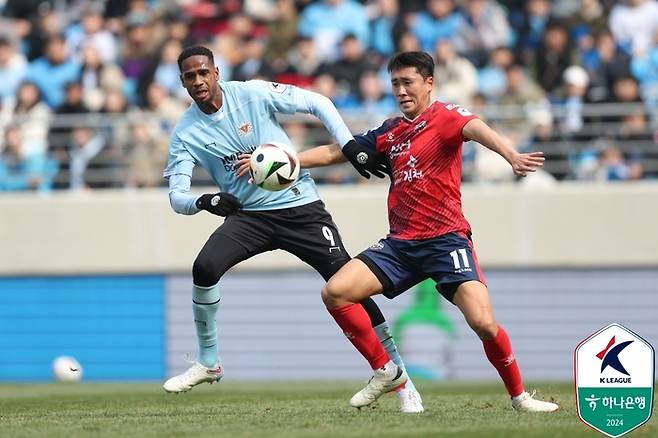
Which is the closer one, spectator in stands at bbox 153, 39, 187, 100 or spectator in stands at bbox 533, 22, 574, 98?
spectator in stands at bbox 533, 22, 574, 98

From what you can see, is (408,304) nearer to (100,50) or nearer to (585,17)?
(585,17)

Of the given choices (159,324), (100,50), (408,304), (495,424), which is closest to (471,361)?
(408,304)

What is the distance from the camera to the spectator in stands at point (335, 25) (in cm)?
1952

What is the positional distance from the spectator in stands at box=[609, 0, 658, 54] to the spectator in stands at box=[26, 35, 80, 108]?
7.61m

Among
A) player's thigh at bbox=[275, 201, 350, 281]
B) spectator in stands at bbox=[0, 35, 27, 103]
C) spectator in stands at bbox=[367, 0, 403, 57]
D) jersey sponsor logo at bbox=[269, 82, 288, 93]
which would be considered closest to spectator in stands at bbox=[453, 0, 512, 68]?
spectator in stands at bbox=[367, 0, 403, 57]

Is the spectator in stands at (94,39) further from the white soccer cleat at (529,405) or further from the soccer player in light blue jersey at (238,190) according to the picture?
the white soccer cleat at (529,405)

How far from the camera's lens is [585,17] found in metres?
18.9

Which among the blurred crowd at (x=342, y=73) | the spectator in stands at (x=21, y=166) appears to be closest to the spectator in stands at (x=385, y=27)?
the blurred crowd at (x=342, y=73)

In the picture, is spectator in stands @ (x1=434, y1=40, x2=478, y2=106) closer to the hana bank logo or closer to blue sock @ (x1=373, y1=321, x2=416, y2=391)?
blue sock @ (x1=373, y1=321, x2=416, y2=391)

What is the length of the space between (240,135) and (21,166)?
9397mm

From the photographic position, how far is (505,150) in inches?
349

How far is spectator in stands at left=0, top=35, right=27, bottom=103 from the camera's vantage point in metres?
20.3

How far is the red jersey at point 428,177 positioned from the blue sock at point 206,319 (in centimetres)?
167

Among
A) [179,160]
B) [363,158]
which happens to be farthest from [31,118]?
[363,158]
